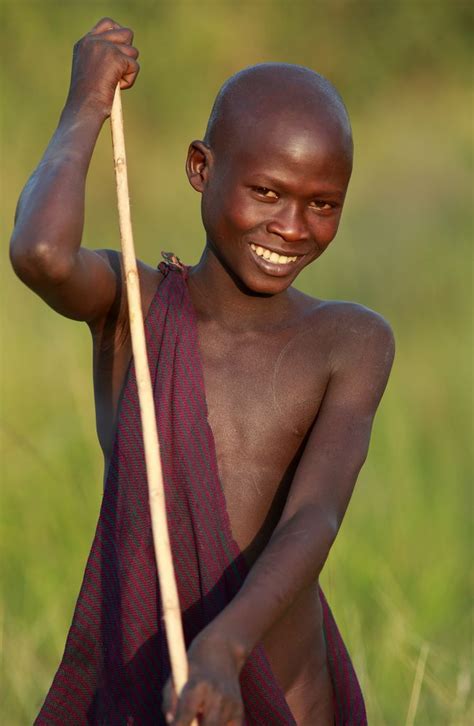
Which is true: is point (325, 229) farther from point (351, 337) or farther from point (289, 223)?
point (351, 337)

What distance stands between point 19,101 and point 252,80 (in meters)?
5.55

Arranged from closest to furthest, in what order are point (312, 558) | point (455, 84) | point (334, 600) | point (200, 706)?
1. point (200, 706)
2. point (312, 558)
3. point (334, 600)
4. point (455, 84)

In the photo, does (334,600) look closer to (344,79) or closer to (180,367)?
(180,367)

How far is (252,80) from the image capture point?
2.74 metres

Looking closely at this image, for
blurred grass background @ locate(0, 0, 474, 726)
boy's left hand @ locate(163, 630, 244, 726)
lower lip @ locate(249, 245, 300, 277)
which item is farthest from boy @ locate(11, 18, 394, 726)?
blurred grass background @ locate(0, 0, 474, 726)

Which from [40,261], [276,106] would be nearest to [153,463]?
[40,261]

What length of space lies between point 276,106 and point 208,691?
3.46 feet

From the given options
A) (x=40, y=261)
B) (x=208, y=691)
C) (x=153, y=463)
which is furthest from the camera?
(x=40, y=261)

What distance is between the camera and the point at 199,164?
2.82 meters

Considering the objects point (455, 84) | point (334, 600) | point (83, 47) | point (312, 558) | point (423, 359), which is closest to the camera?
point (312, 558)

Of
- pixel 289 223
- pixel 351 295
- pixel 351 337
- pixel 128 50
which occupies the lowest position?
pixel 351 295

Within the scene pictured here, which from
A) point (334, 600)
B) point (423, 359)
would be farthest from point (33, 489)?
point (423, 359)

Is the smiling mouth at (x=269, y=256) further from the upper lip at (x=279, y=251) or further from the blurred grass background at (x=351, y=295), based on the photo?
the blurred grass background at (x=351, y=295)

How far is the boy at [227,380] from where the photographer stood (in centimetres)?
263
